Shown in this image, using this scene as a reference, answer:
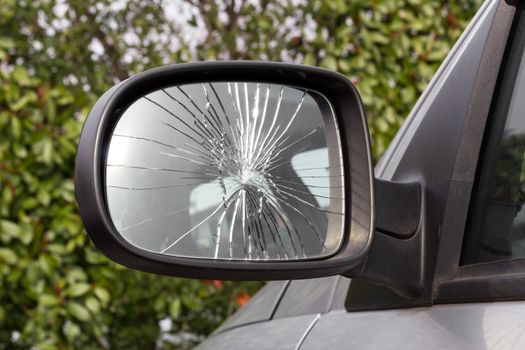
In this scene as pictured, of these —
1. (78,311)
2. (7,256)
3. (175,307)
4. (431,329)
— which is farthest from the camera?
(175,307)

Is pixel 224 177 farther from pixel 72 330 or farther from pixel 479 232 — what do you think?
pixel 72 330

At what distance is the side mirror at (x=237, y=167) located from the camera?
1.14 meters

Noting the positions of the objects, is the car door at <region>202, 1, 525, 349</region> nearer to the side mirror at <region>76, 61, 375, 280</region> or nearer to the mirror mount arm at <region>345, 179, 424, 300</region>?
the mirror mount arm at <region>345, 179, 424, 300</region>

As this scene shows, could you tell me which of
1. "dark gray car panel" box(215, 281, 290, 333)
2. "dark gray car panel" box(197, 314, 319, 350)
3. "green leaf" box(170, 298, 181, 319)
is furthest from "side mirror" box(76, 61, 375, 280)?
"green leaf" box(170, 298, 181, 319)

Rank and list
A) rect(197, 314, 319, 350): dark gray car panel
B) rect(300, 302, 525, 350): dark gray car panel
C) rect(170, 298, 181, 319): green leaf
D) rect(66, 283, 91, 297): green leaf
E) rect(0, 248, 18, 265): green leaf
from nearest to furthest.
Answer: rect(300, 302, 525, 350): dark gray car panel, rect(197, 314, 319, 350): dark gray car panel, rect(0, 248, 18, 265): green leaf, rect(66, 283, 91, 297): green leaf, rect(170, 298, 181, 319): green leaf

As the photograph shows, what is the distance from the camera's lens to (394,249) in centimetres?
121

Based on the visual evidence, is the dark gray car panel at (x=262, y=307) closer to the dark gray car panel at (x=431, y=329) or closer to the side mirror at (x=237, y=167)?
the dark gray car panel at (x=431, y=329)

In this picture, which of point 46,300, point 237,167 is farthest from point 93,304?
point 237,167

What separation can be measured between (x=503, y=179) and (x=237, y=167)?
363mm

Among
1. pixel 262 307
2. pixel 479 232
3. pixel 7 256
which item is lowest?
pixel 7 256

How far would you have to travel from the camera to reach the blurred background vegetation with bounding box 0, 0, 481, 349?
4066 millimetres

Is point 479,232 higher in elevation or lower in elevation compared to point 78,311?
higher

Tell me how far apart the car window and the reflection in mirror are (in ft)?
0.61

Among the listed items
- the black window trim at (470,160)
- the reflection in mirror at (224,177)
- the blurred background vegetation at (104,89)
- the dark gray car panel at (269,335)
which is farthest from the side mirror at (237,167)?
the blurred background vegetation at (104,89)
